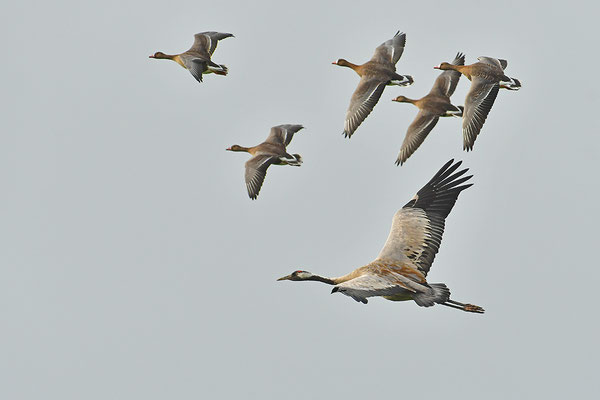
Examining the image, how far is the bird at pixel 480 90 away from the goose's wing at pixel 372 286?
674 centimetres

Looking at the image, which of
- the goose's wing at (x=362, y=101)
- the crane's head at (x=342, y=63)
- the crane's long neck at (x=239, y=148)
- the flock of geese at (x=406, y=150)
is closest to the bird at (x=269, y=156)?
the flock of geese at (x=406, y=150)

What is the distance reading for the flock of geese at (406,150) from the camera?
96.1 feet

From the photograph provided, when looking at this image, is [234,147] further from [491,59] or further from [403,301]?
[403,301]

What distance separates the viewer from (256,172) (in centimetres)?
3884

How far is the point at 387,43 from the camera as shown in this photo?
3891cm

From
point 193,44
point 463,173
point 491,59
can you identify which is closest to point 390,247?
point 463,173

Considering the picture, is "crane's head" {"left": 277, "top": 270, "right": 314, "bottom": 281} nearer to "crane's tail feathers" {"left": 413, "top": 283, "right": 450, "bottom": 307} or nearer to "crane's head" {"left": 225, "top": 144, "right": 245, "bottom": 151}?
"crane's tail feathers" {"left": 413, "top": 283, "right": 450, "bottom": 307}

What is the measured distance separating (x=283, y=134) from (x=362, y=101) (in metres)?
4.24

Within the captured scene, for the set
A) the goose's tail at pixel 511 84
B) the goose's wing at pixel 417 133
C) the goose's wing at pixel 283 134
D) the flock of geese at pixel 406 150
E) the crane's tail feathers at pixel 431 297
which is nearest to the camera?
the crane's tail feathers at pixel 431 297

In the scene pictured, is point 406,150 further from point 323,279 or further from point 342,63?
point 323,279

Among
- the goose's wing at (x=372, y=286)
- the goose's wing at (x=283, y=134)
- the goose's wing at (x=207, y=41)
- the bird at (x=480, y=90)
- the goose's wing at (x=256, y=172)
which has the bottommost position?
the goose's wing at (x=372, y=286)

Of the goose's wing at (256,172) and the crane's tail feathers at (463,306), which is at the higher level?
the goose's wing at (256,172)

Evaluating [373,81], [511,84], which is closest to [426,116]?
[373,81]

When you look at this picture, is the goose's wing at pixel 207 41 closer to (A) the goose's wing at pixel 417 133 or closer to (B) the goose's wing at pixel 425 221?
(A) the goose's wing at pixel 417 133
